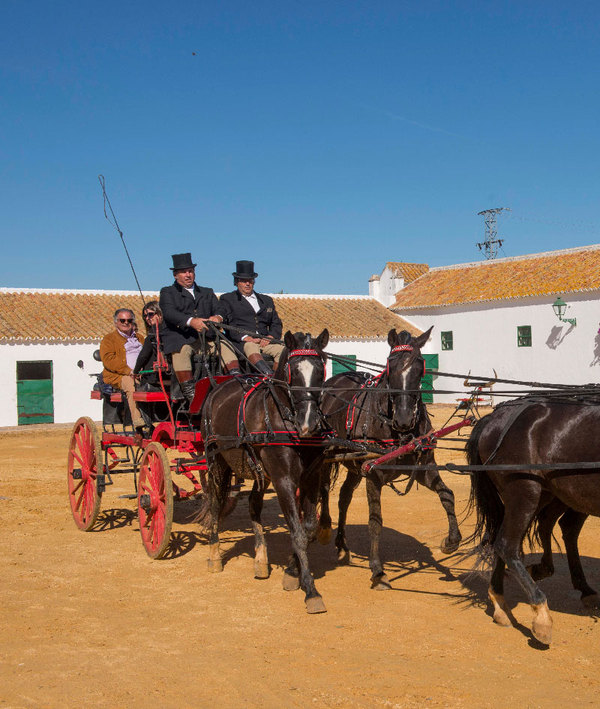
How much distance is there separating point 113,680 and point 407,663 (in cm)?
184

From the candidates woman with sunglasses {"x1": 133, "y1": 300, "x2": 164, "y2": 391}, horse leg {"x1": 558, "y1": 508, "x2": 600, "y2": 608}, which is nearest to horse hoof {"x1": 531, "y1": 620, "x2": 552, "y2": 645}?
horse leg {"x1": 558, "y1": 508, "x2": 600, "y2": 608}

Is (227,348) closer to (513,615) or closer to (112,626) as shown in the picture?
(112,626)

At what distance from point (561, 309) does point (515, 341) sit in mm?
2711

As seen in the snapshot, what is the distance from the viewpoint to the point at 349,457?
22.1 ft

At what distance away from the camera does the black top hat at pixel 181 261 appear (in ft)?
27.3

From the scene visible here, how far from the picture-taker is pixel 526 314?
28.9 meters

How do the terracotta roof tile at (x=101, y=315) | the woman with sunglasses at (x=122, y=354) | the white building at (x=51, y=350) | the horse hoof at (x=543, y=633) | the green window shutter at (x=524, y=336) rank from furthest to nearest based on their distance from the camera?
the green window shutter at (x=524, y=336)
the terracotta roof tile at (x=101, y=315)
the white building at (x=51, y=350)
the woman with sunglasses at (x=122, y=354)
the horse hoof at (x=543, y=633)

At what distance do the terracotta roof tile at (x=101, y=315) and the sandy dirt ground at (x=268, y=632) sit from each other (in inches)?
723

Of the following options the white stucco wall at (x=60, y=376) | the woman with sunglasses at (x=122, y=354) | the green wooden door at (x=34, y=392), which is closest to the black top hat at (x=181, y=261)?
the woman with sunglasses at (x=122, y=354)

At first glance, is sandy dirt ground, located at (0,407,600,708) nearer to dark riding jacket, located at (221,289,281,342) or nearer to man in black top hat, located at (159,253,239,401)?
man in black top hat, located at (159,253,239,401)

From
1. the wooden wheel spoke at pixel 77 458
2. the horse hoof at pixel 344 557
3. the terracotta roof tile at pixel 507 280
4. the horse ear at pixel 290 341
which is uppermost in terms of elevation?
the terracotta roof tile at pixel 507 280

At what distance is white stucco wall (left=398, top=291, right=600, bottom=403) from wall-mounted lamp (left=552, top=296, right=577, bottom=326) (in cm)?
19

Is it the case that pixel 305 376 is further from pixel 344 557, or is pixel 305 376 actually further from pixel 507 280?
pixel 507 280

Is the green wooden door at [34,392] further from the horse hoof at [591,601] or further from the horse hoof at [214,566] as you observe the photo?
the horse hoof at [591,601]
